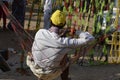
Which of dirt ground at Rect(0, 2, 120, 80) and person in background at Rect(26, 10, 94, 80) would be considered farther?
dirt ground at Rect(0, 2, 120, 80)

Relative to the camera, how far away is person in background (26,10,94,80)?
5.32m

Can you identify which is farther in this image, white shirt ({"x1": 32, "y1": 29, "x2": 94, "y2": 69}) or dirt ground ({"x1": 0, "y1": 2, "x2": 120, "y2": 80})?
dirt ground ({"x1": 0, "y1": 2, "x2": 120, "y2": 80})

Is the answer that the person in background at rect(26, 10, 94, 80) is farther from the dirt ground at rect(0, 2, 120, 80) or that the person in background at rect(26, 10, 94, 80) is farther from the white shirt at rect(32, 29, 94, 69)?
the dirt ground at rect(0, 2, 120, 80)

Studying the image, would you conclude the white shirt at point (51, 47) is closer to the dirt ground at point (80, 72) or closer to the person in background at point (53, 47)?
the person in background at point (53, 47)

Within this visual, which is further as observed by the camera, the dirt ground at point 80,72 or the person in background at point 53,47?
the dirt ground at point 80,72

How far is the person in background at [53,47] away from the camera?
17.4 feet

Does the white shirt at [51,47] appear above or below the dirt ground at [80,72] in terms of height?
above

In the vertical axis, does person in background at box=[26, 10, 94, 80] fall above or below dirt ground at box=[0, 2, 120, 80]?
above

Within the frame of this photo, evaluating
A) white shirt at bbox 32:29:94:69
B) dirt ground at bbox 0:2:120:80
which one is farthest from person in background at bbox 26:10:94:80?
dirt ground at bbox 0:2:120:80

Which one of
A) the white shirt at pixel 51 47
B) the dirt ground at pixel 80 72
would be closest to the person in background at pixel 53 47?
the white shirt at pixel 51 47

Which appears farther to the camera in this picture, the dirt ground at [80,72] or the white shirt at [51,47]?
the dirt ground at [80,72]

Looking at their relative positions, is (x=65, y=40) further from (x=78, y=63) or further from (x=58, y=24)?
(x=78, y=63)

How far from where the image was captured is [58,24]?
536 centimetres

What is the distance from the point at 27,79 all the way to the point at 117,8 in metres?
2.43
